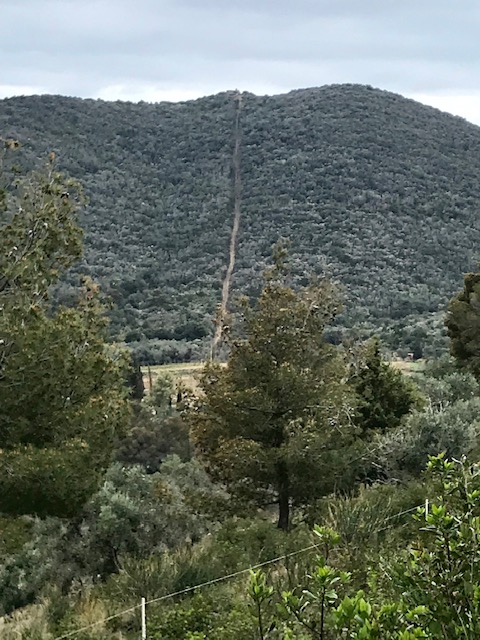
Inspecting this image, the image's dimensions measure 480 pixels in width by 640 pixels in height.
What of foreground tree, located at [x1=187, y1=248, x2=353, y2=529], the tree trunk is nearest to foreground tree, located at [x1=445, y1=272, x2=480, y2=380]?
foreground tree, located at [x1=187, y1=248, x2=353, y2=529]

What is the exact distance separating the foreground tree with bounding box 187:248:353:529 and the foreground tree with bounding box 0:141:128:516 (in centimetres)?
340

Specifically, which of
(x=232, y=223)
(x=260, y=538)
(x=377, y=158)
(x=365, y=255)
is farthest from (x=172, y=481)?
(x=377, y=158)

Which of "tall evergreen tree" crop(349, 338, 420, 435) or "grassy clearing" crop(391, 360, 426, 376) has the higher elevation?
"tall evergreen tree" crop(349, 338, 420, 435)

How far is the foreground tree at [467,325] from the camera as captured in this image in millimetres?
20812

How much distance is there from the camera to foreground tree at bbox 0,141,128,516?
852 centimetres

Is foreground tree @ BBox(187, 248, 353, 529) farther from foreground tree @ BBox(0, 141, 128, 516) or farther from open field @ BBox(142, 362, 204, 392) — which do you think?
open field @ BBox(142, 362, 204, 392)

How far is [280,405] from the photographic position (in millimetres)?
12992

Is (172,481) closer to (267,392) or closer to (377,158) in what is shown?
(267,392)

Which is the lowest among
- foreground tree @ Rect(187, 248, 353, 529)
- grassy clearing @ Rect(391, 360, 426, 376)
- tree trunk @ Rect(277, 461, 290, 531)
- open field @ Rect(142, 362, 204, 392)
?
open field @ Rect(142, 362, 204, 392)

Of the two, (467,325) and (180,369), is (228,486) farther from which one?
(180,369)

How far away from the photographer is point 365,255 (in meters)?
50.8

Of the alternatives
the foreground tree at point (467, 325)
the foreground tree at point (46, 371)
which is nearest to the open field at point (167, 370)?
the foreground tree at point (467, 325)

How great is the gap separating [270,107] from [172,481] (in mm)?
A: 63580

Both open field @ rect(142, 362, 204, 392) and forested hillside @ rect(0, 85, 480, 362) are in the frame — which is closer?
open field @ rect(142, 362, 204, 392)
